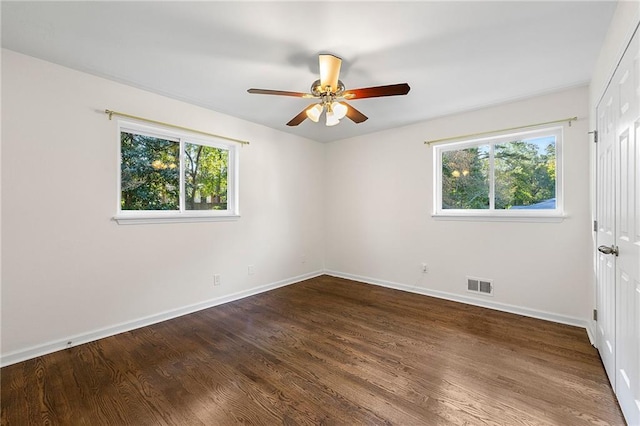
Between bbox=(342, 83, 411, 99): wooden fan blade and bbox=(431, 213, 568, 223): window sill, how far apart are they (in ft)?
6.50

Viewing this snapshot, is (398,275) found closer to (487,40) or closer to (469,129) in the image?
(469,129)

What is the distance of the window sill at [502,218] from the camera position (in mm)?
2797

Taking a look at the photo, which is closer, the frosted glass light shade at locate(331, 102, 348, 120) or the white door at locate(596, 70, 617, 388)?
the white door at locate(596, 70, 617, 388)

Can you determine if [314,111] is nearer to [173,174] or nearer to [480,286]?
[173,174]

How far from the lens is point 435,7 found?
64.7 inches

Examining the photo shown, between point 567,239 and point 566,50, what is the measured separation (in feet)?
5.83

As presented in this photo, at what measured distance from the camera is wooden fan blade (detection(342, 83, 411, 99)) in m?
2.02

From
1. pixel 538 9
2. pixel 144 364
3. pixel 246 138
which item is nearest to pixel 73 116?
pixel 246 138

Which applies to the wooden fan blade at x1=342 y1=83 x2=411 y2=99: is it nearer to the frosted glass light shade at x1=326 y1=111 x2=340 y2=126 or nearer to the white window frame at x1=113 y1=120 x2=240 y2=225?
the frosted glass light shade at x1=326 y1=111 x2=340 y2=126

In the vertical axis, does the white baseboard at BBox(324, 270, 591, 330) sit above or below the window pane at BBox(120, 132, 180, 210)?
below

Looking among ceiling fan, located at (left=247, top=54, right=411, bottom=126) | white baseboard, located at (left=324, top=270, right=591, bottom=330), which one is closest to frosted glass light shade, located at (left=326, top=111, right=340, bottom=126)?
ceiling fan, located at (left=247, top=54, right=411, bottom=126)

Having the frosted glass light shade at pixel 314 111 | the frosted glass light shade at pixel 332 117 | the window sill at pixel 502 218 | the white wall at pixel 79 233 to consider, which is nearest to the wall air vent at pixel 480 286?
the window sill at pixel 502 218

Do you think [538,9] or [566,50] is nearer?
[538,9]

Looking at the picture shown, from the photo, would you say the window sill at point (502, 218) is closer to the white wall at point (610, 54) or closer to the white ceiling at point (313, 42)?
the white wall at point (610, 54)
